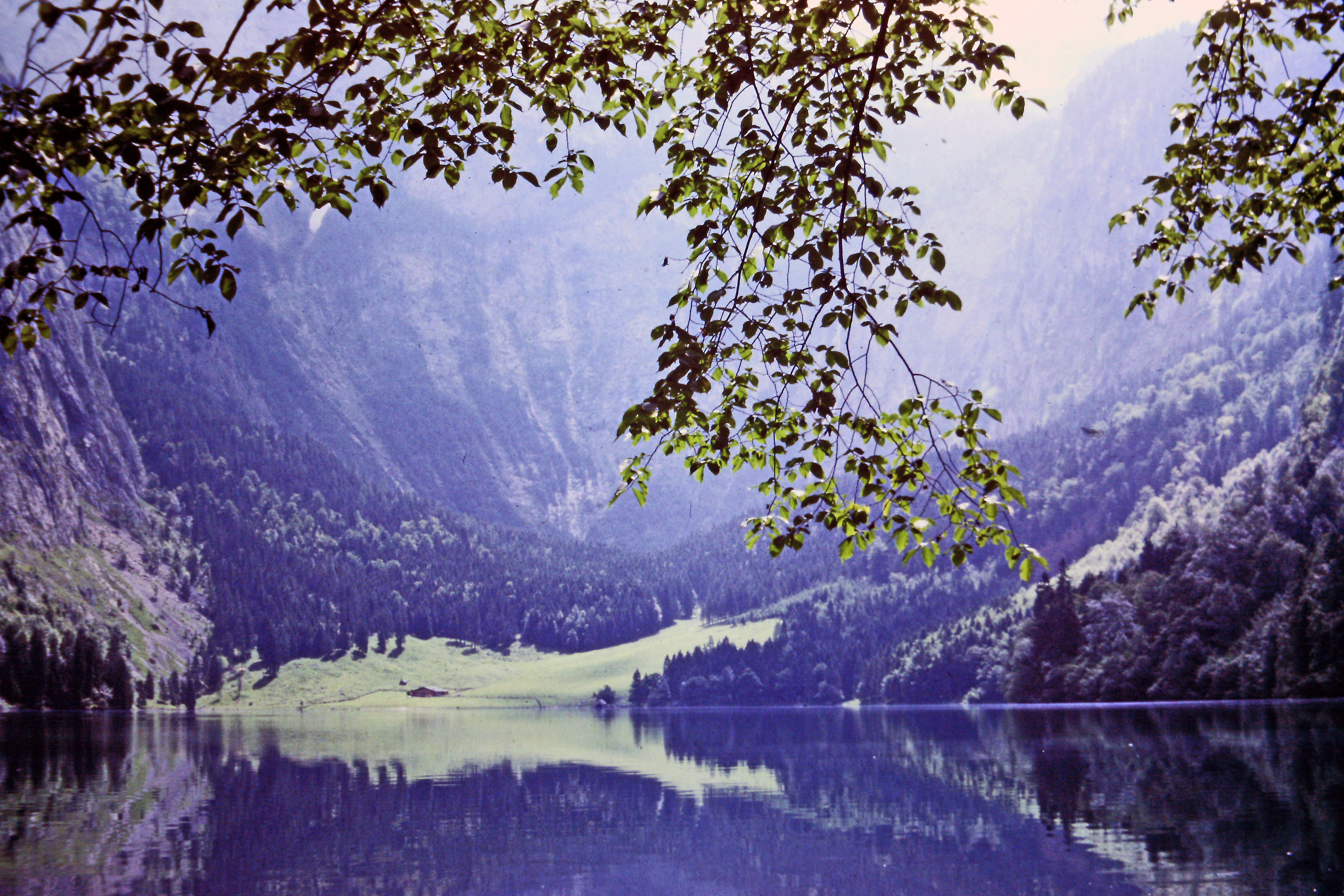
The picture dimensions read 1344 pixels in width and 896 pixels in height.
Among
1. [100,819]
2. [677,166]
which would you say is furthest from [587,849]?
[677,166]

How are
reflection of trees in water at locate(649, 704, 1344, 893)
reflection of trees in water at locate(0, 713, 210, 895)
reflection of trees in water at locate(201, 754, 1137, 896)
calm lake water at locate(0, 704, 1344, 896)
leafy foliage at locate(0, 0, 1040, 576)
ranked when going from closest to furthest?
leafy foliage at locate(0, 0, 1040, 576), reflection of trees in water at locate(649, 704, 1344, 893), calm lake water at locate(0, 704, 1344, 896), reflection of trees in water at locate(0, 713, 210, 895), reflection of trees in water at locate(201, 754, 1137, 896)

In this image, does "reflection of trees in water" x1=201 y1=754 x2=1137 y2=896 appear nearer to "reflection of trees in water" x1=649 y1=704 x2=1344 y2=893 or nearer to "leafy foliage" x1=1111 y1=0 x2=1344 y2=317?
"reflection of trees in water" x1=649 y1=704 x2=1344 y2=893

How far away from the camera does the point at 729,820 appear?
81.1 meters

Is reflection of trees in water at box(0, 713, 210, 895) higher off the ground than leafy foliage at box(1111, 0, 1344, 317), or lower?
lower

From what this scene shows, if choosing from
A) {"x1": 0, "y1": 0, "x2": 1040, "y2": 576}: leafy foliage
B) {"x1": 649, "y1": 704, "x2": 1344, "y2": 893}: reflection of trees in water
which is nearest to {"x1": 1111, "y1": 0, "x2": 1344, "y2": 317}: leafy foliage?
{"x1": 0, "y1": 0, "x2": 1040, "y2": 576}: leafy foliage

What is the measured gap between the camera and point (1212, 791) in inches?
2849

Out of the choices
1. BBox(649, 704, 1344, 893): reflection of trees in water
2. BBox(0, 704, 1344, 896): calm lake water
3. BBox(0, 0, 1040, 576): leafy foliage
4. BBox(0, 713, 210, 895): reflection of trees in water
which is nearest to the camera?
BBox(0, 0, 1040, 576): leafy foliage

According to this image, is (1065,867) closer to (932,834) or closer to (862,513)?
(932,834)

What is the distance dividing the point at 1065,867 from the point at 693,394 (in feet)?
170

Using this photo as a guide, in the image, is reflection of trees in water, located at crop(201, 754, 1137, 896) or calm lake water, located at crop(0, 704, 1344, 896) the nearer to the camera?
calm lake water, located at crop(0, 704, 1344, 896)

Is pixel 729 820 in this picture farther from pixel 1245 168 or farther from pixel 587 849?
pixel 1245 168

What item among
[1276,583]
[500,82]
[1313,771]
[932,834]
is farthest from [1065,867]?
A: [1276,583]

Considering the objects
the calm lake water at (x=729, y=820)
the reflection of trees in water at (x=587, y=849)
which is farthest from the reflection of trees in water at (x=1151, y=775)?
the reflection of trees in water at (x=587, y=849)

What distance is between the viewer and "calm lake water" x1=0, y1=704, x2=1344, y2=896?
5553 centimetres
